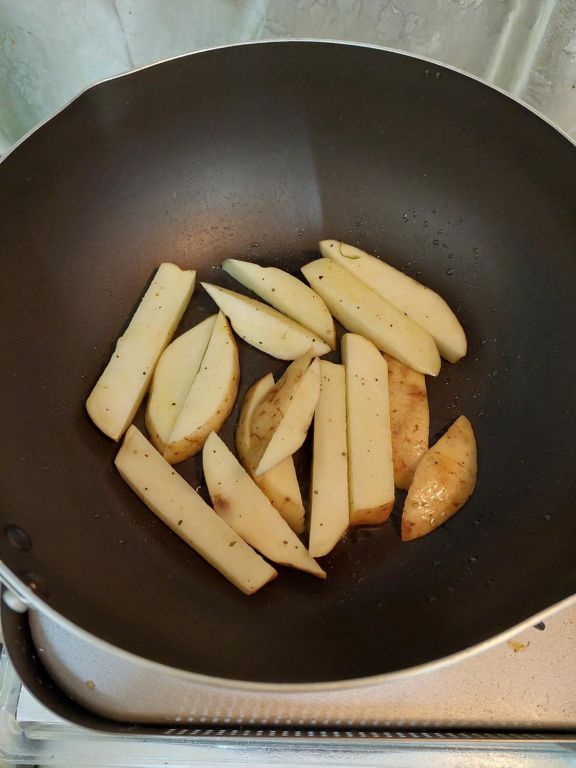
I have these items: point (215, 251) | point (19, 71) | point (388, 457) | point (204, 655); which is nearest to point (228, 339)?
point (215, 251)

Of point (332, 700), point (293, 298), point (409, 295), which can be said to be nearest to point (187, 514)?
point (332, 700)

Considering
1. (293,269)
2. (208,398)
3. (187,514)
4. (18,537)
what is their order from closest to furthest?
1. (18,537)
2. (187,514)
3. (208,398)
4. (293,269)

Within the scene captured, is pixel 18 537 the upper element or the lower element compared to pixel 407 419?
lower

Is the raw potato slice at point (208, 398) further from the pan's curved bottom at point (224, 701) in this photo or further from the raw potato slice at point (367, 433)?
the pan's curved bottom at point (224, 701)

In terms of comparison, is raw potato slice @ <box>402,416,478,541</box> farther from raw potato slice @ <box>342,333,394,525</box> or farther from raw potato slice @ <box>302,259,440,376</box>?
raw potato slice @ <box>302,259,440,376</box>

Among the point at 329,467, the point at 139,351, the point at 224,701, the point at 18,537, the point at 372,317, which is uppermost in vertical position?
the point at 372,317

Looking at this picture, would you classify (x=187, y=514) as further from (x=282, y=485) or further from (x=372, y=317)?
(x=372, y=317)

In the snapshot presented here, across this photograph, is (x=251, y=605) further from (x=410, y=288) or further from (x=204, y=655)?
(x=410, y=288)
